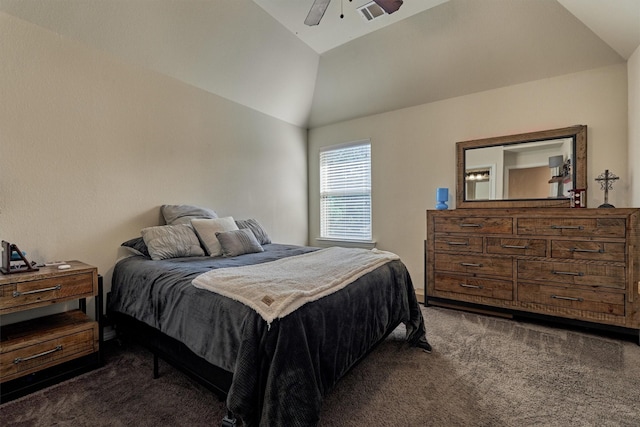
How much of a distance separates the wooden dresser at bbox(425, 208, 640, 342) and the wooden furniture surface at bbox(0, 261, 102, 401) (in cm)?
314

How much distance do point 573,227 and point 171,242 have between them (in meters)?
3.54

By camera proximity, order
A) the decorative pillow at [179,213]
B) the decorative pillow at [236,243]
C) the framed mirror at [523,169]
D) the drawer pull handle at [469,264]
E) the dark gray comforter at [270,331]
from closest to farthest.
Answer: the dark gray comforter at [270,331] < the decorative pillow at [236,243] < the decorative pillow at [179,213] < the framed mirror at [523,169] < the drawer pull handle at [469,264]

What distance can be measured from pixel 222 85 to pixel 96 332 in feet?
8.78

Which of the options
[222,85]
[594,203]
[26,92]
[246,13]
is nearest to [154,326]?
[26,92]

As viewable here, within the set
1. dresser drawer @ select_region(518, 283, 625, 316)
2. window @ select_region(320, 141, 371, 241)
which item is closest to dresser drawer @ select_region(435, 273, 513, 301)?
dresser drawer @ select_region(518, 283, 625, 316)

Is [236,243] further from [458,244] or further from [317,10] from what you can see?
[458,244]

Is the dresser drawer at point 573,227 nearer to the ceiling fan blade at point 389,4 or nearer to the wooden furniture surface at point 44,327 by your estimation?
the ceiling fan blade at point 389,4

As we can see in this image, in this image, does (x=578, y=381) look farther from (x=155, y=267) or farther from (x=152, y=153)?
(x=152, y=153)

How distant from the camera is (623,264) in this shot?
2391mm

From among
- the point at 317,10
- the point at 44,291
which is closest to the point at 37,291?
the point at 44,291

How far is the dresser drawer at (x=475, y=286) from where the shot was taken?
2877 millimetres

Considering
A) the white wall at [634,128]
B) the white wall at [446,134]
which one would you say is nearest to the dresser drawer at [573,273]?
the white wall at [634,128]

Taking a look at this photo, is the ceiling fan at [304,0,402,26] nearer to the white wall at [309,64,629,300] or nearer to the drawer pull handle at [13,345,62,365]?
the white wall at [309,64,629,300]

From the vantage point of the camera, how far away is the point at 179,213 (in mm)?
2834
